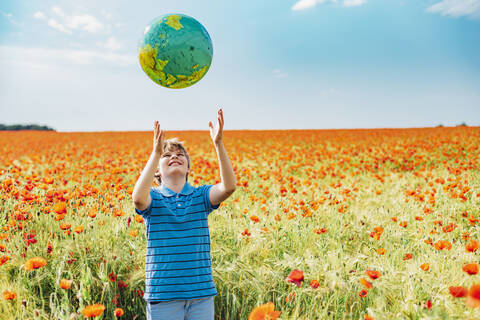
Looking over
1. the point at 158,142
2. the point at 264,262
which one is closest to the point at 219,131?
the point at 158,142

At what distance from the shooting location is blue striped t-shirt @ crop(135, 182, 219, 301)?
223cm

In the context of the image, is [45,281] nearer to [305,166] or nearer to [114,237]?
[114,237]

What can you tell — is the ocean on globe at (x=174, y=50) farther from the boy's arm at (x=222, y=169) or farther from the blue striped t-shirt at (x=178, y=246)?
the blue striped t-shirt at (x=178, y=246)

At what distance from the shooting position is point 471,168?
7.52 m

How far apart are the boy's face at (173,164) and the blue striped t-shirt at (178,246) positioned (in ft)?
0.41

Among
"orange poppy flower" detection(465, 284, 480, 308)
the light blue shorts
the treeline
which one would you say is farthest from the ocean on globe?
the treeline

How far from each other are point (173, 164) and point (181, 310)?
3.26 ft

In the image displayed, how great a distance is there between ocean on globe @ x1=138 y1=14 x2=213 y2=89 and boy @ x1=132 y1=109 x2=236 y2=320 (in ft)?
1.36

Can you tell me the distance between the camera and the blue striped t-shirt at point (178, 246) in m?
2.23

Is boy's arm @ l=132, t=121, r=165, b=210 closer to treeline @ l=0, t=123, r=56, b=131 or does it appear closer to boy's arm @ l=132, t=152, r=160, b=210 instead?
boy's arm @ l=132, t=152, r=160, b=210

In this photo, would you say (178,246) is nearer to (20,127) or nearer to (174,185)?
(174,185)

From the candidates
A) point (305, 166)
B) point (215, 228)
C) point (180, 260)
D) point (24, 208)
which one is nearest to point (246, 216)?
point (215, 228)

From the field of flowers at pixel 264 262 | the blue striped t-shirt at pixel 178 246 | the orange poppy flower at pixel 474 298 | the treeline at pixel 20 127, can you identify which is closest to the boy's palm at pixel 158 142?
the blue striped t-shirt at pixel 178 246

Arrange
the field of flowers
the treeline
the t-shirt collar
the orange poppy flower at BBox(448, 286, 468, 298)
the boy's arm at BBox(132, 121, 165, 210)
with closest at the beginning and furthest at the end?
1. the orange poppy flower at BBox(448, 286, 468, 298)
2. the boy's arm at BBox(132, 121, 165, 210)
3. the field of flowers
4. the t-shirt collar
5. the treeline
